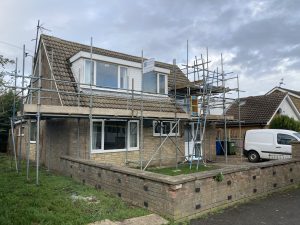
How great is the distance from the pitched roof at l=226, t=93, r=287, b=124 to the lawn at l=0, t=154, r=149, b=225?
65.2ft

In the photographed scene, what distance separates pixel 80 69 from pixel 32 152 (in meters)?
7.51

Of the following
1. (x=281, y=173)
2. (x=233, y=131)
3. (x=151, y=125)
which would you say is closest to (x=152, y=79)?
(x=151, y=125)

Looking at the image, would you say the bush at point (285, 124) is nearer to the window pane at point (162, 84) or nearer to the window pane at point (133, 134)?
the window pane at point (162, 84)

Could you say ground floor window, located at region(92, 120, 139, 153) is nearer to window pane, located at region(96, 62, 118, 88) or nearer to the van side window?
window pane, located at region(96, 62, 118, 88)

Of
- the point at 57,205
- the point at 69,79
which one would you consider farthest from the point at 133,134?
the point at 57,205

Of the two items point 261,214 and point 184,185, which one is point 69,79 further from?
point 261,214

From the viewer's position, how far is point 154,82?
16156mm

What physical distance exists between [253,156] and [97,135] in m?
10.4

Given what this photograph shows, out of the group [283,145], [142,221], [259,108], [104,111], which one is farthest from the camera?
[259,108]

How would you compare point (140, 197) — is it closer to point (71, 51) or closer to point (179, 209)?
point (179, 209)

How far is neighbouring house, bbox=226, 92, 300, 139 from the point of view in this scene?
2541 cm

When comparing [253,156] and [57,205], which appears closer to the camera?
[57,205]

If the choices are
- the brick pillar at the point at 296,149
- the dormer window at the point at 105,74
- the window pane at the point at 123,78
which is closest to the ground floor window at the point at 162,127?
the window pane at the point at 123,78

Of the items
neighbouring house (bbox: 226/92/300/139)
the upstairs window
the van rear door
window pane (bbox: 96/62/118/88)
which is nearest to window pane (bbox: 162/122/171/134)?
the upstairs window
